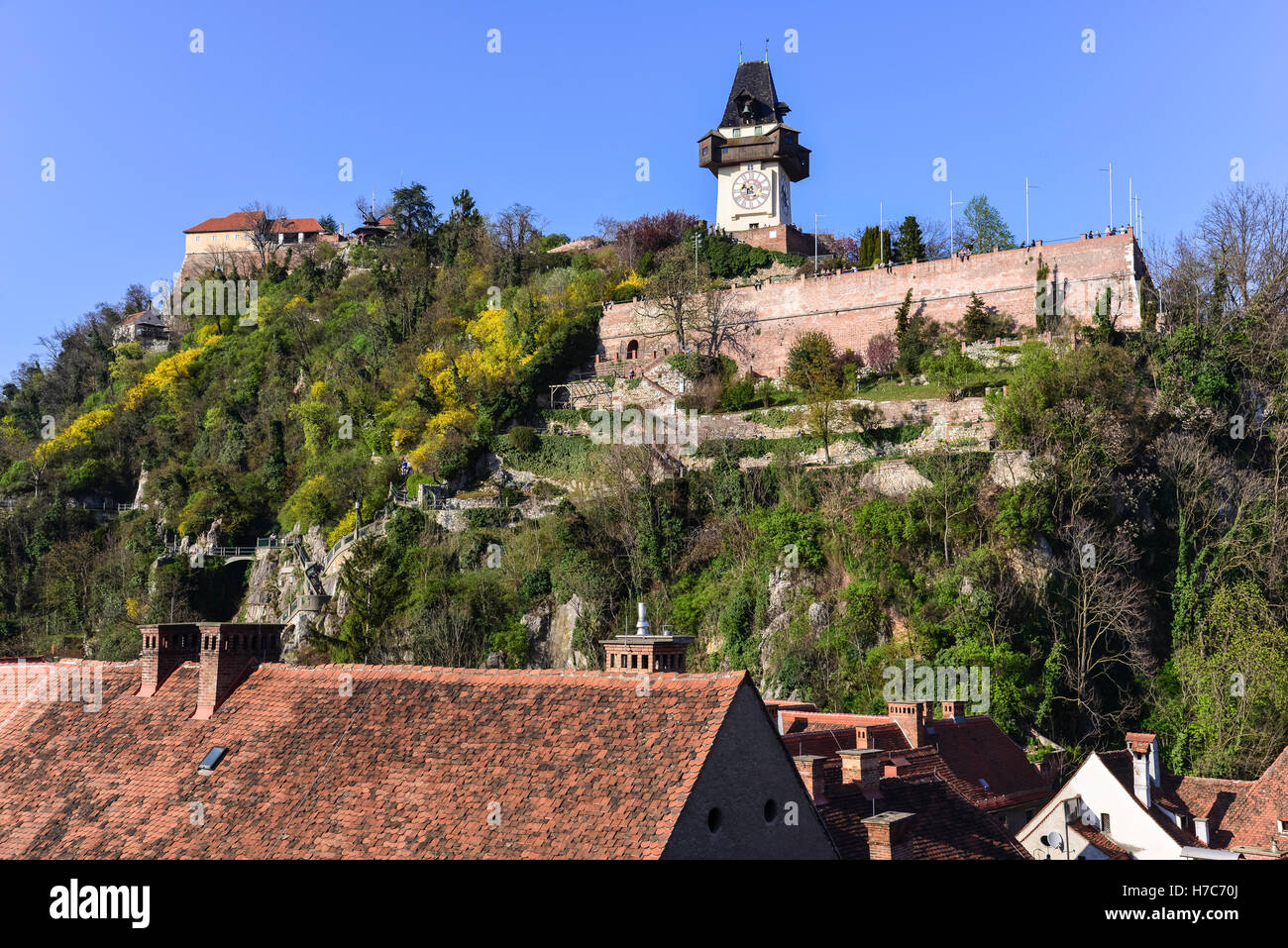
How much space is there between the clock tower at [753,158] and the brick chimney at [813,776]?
50601 millimetres

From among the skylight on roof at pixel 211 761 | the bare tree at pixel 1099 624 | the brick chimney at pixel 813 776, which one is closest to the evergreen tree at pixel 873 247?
the bare tree at pixel 1099 624

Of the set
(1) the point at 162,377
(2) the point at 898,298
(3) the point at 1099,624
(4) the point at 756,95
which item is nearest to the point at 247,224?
(1) the point at 162,377

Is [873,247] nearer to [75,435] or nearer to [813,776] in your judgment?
[75,435]

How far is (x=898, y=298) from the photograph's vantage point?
182 ft

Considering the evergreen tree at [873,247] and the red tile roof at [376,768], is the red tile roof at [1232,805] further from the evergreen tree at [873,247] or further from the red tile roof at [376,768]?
the evergreen tree at [873,247]

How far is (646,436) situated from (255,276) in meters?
45.7

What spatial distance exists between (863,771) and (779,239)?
162 ft

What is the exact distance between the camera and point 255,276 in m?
86.3

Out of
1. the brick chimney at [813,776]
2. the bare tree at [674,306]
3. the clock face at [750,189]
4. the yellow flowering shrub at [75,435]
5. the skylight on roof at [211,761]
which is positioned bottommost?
the brick chimney at [813,776]

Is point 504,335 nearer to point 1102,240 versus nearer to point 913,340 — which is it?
point 913,340

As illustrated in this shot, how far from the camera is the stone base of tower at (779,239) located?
2589 inches

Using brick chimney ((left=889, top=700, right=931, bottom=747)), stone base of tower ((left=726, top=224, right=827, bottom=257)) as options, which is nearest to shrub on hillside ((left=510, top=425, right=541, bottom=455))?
stone base of tower ((left=726, top=224, right=827, bottom=257))

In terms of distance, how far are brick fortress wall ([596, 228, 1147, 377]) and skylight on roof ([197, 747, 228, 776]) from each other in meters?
39.8
